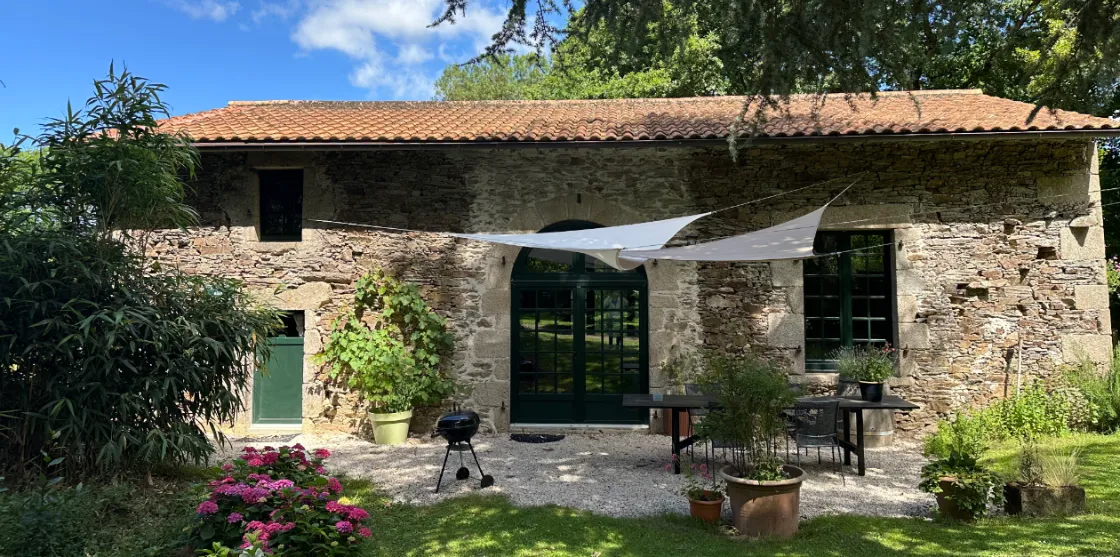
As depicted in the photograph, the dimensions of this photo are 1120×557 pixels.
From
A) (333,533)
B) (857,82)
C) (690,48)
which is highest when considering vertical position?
(690,48)

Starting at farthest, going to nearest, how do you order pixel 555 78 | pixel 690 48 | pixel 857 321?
pixel 555 78 < pixel 690 48 < pixel 857 321

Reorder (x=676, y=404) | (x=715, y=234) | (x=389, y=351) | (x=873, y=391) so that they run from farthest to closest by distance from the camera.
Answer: (x=715, y=234) → (x=389, y=351) → (x=873, y=391) → (x=676, y=404)

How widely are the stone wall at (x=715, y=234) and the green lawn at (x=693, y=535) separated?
2351mm

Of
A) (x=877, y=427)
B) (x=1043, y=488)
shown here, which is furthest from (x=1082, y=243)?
(x=1043, y=488)

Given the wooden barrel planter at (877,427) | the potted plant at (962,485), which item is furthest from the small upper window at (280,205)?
the potted plant at (962,485)

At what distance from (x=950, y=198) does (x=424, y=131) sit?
16.8 feet

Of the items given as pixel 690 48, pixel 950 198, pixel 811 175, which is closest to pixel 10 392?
pixel 811 175

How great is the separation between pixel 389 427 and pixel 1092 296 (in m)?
6.66

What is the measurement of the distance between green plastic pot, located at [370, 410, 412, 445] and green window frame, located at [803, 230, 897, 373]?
3961mm

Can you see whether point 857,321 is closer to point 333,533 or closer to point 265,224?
point 333,533

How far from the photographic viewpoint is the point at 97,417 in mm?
3943

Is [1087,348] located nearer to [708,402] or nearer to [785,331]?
[785,331]

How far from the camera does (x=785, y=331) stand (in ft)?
20.9

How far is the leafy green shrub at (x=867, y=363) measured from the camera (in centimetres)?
577
